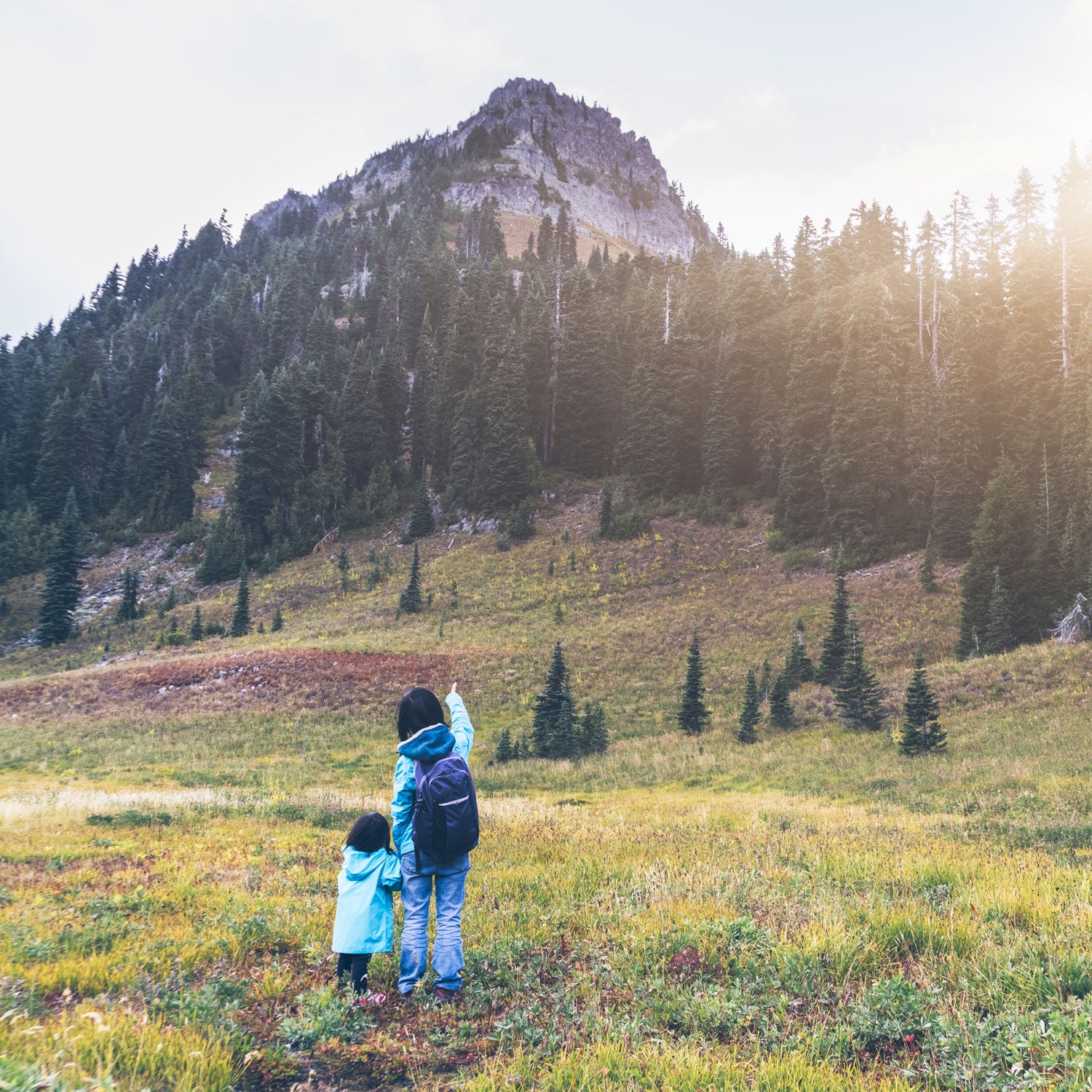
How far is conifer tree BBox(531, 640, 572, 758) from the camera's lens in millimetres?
21109

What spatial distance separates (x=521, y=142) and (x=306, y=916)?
598 ft

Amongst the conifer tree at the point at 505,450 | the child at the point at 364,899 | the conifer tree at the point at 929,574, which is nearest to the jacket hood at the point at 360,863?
the child at the point at 364,899

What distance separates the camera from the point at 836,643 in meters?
24.2

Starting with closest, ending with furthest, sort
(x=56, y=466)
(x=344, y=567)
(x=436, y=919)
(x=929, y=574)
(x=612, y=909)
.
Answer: (x=436, y=919) < (x=612, y=909) < (x=929, y=574) < (x=344, y=567) < (x=56, y=466)

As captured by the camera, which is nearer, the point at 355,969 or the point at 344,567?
the point at 355,969

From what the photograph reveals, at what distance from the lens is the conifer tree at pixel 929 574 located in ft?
105

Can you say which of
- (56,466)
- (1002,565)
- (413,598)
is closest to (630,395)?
(413,598)

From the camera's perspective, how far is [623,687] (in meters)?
28.1

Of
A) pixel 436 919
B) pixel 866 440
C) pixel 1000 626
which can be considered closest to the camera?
pixel 436 919

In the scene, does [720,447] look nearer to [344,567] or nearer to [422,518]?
[422,518]

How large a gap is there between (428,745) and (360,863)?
1.15 meters

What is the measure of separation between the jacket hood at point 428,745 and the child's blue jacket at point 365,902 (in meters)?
0.92

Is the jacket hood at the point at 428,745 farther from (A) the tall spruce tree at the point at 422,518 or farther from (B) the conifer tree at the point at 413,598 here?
(A) the tall spruce tree at the point at 422,518

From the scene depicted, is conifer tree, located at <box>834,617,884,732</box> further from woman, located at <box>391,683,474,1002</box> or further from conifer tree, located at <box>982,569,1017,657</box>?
woman, located at <box>391,683,474,1002</box>
